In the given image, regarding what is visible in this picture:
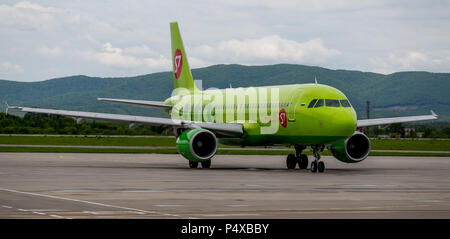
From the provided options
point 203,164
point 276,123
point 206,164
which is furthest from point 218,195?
point 203,164

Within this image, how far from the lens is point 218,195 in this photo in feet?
62.9

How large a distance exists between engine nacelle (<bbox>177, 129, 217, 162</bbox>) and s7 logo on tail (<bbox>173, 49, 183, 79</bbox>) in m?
11.2

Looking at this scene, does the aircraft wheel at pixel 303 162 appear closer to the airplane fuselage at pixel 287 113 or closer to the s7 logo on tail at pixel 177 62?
the airplane fuselage at pixel 287 113


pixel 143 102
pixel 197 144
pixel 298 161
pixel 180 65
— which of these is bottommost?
pixel 298 161

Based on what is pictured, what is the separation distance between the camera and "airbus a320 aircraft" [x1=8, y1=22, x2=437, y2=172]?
3028 centimetres

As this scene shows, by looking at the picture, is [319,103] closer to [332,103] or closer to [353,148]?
[332,103]

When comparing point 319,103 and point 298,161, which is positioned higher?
point 319,103

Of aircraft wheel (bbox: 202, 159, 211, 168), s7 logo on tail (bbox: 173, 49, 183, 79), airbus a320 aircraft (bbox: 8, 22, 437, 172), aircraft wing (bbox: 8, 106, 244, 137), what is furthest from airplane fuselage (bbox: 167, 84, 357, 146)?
s7 logo on tail (bbox: 173, 49, 183, 79)

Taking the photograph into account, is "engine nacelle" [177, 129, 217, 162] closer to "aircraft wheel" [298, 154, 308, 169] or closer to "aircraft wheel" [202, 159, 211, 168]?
"aircraft wheel" [202, 159, 211, 168]

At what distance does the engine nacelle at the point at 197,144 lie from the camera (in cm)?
3222

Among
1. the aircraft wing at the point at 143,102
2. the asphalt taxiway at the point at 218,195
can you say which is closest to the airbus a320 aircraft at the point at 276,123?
the aircraft wing at the point at 143,102

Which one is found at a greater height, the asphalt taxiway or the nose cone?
the nose cone

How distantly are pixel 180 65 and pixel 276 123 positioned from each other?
42.1 ft
